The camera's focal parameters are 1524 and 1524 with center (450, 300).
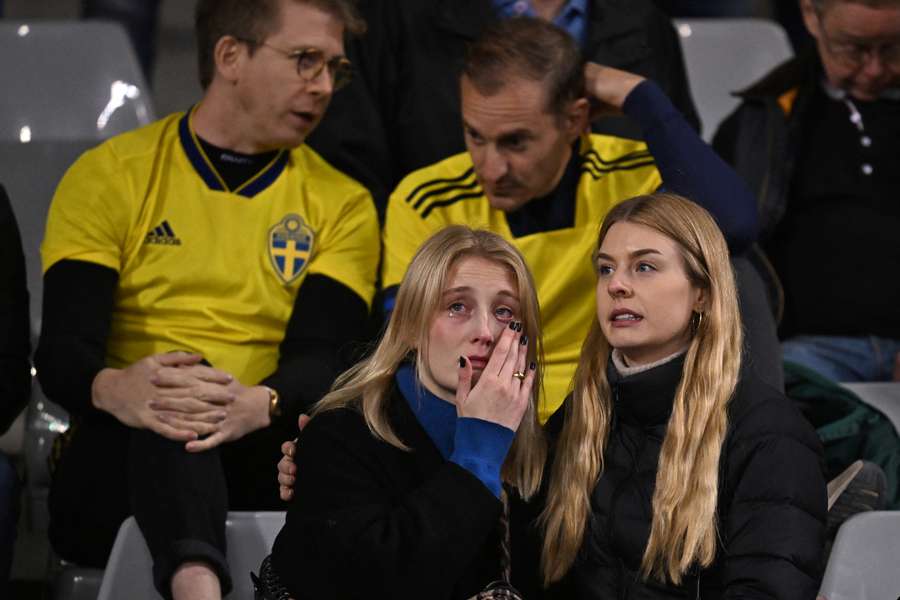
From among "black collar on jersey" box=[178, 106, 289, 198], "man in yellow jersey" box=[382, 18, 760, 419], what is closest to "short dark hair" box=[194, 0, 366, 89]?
"black collar on jersey" box=[178, 106, 289, 198]

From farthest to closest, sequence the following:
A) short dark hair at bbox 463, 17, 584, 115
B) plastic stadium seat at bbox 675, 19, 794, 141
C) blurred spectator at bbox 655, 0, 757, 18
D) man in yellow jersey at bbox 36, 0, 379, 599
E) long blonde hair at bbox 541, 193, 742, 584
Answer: blurred spectator at bbox 655, 0, 757, 18 → plastic stadium seat at bbox 675, 19, 794, 141 → short dark hair at bbox 463, 17, 584, 115 → man in yellow jersey at bbox 36, 0, 379, 599 → long blonde hair at bbox 541, 193, 742, 584

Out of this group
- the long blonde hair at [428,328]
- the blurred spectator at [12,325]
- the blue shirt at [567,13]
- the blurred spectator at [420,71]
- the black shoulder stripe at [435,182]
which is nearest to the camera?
the long blonde hair at [428,328]

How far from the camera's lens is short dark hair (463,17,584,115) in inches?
115

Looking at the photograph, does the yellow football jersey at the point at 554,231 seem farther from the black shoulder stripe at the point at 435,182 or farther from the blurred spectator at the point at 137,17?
the blurred spectator at the point at 137,17

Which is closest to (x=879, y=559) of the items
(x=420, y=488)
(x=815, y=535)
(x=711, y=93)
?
(x=815, y=535)

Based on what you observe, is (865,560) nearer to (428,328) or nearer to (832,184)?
(428,328)

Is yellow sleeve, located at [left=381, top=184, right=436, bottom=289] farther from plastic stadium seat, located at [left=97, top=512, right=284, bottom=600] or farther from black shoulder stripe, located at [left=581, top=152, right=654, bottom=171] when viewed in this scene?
plastic stadium seat, located at [left=97, top=512, right=284, bottom=600]

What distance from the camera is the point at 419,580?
6.68 ft

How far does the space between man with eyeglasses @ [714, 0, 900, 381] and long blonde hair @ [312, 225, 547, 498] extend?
1.26 meters

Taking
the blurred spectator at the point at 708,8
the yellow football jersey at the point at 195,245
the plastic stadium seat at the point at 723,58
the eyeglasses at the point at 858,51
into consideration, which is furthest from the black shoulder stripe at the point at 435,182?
the blurred spectator at the point at 708,8

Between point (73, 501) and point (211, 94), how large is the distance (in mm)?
884

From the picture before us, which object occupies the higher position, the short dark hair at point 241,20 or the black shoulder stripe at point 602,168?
the short dark hair at point 241,20

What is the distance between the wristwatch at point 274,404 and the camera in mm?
2689

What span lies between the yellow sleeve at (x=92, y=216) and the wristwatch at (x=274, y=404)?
392 millimetres
